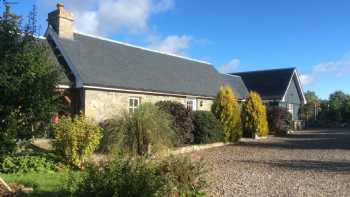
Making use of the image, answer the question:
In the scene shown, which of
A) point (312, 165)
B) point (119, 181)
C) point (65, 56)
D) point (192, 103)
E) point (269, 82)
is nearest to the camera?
point (119, 181)

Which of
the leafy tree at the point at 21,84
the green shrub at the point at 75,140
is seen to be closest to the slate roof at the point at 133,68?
the green shrub at the point at 75,140

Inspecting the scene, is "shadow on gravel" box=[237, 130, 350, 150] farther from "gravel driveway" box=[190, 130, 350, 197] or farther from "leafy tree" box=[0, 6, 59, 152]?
"leafy tree" box=[0, 6, 59, 152]

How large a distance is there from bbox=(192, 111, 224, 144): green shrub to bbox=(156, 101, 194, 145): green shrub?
84cm

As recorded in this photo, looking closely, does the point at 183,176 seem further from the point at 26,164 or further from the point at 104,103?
the point at 104,103

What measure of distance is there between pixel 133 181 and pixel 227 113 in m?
14.7

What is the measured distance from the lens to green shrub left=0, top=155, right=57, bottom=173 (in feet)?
32.1

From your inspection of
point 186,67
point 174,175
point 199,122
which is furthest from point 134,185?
point 186,67

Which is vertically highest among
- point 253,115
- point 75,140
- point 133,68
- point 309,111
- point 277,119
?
point 133,68

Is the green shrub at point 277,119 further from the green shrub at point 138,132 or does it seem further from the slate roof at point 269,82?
the green shrub at point 138,132

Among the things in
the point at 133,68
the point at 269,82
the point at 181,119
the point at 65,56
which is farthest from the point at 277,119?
the point at 65,56

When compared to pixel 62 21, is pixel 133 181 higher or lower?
lower

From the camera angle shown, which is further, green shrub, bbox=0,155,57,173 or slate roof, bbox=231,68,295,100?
slate roof, bbox=231,68,295,100

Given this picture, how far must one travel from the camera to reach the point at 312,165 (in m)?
12.6

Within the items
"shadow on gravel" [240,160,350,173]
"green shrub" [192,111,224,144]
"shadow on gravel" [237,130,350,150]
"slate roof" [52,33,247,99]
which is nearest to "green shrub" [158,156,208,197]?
"shadow on gravel" [240,160,350,173]
